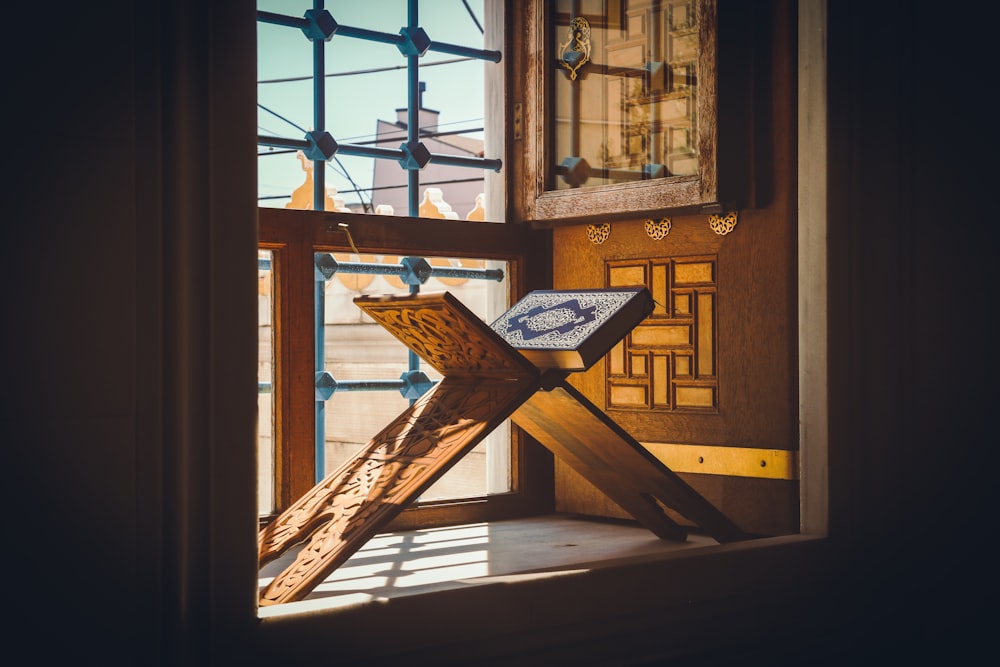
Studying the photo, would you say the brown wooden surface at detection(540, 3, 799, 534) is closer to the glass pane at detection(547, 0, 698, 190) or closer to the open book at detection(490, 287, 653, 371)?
the glass pane at detection(547, 0, 698, 190)

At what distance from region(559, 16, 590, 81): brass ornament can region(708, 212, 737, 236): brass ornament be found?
2.13 ft

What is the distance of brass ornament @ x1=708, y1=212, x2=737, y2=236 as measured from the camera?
3.06 m

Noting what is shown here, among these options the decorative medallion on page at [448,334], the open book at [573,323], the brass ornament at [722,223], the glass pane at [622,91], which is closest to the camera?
the decorative medallion on page at [448,334]

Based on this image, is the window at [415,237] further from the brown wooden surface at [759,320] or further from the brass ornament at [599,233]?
A: the brown wooden surface at [759,320]

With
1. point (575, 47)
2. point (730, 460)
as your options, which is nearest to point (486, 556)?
point (730, 460)

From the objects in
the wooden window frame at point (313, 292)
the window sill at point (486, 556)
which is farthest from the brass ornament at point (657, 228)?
the window sill at point (486, 556)

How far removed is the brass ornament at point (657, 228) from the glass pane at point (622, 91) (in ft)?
0.44

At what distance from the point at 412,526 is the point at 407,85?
134 centimetres

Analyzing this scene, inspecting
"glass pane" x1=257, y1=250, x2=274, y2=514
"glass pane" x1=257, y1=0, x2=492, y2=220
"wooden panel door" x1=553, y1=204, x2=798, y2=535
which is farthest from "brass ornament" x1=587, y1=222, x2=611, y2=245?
"glass pane" x1=257, y1=250, x2=274, y2=514

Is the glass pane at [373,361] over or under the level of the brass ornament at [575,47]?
under

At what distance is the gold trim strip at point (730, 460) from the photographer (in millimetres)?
2965

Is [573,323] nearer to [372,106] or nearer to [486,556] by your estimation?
[486,556]
